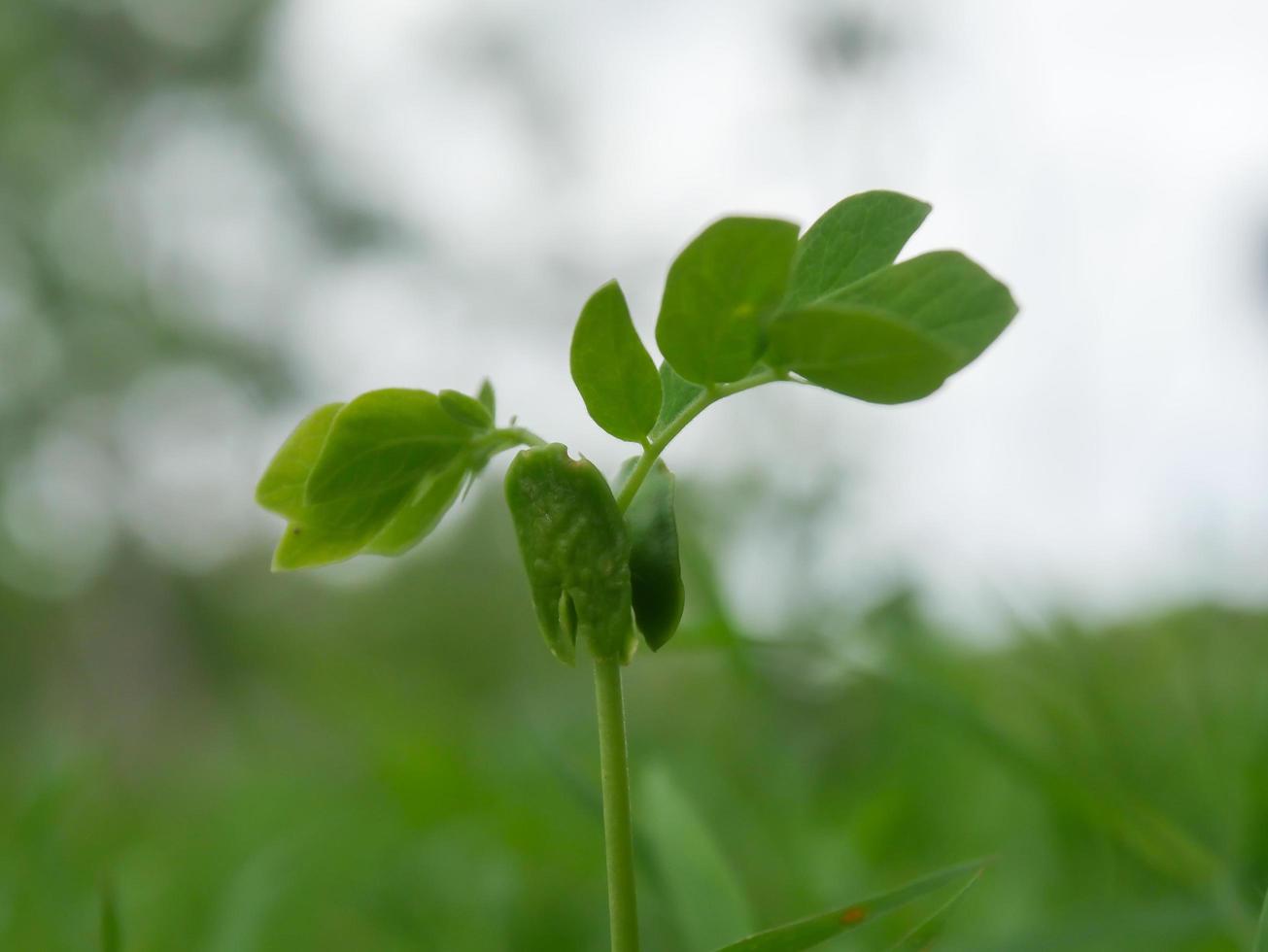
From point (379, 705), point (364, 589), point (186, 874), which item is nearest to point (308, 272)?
point (364, 589)

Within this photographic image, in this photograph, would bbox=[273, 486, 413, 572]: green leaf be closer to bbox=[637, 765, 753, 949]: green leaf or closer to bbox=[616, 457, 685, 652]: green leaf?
bbox=[616, 457, 685, 652]: green leaf

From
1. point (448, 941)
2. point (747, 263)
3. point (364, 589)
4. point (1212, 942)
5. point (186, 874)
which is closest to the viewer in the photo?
point (747, 263)

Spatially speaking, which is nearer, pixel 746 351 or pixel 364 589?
pixel 746 351

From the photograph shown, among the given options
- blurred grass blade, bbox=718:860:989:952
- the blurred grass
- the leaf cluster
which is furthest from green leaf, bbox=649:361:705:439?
the blurred grass

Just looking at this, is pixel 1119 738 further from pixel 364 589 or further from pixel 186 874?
pixel 364 589

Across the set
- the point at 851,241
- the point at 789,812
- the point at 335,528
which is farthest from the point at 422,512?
the point at 789,812

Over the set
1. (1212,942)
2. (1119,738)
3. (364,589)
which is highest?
(364,589)

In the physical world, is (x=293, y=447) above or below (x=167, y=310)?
below
